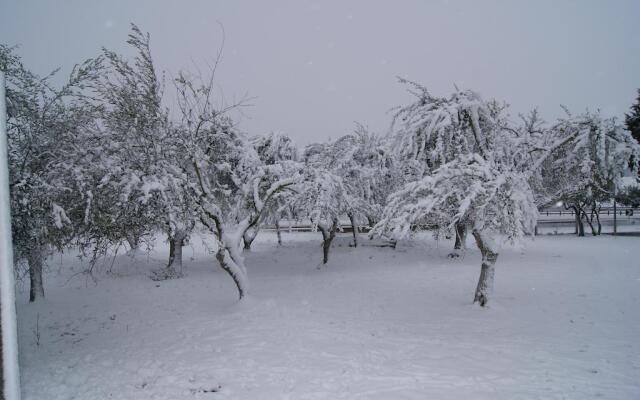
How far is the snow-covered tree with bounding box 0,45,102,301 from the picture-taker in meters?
7.27

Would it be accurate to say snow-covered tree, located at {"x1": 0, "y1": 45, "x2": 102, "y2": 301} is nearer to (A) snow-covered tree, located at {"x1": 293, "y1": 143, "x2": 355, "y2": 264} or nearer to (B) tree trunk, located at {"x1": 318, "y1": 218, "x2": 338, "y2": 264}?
(A) snow-covered tree, located at {"x1": 293, "y1": 143, "x2": 355, "y2": 264}

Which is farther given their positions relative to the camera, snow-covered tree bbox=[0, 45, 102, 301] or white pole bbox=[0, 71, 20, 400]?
snow-covered tree bbox=[0, 45, 102, 301]

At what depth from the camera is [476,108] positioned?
1137 cm

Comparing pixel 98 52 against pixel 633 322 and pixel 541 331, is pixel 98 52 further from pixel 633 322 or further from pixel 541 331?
pixel 633 322

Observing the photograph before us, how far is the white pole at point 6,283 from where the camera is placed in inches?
76.9

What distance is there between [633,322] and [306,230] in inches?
1266

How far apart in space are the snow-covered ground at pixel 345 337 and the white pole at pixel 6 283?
4.82 m

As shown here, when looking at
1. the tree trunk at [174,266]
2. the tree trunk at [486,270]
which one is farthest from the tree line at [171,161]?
the tree trunk at [174,266]

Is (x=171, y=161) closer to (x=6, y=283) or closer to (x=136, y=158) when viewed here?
(x=136, y=158)

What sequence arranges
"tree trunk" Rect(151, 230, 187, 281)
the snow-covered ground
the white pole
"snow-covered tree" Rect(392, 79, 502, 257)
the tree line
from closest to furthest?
1. the white pole
2. the snow-covered ground
3. the tree line
4. "snow-covered tree" Rect(392, 79, 502, 257)
5. "tree trunk" Rect(151, 230, 187, 281)

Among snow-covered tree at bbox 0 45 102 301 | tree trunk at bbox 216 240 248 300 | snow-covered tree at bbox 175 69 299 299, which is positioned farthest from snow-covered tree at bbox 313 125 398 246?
snow-covered tree at bbox 0 45 102 301

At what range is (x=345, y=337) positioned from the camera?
9.30 m

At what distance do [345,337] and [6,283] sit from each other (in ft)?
27.0

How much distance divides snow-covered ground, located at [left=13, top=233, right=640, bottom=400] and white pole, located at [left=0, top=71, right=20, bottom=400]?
4822 millimetres
